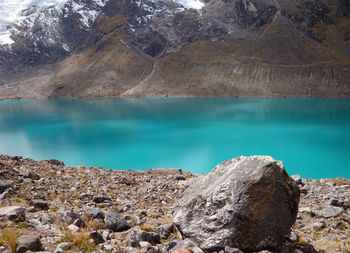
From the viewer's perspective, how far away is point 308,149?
1331 inches

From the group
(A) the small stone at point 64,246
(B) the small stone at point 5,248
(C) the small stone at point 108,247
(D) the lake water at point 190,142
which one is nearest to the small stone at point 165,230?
(C) the small stone at point 108,247

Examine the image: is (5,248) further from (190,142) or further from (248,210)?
(190,142)

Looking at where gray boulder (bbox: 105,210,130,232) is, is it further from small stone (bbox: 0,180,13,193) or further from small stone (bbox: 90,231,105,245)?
small stone (bbox: 0,180,13,193)

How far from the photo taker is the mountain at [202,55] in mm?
107438

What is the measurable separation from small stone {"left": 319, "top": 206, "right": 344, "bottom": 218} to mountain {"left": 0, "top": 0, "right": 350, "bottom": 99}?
96024mm

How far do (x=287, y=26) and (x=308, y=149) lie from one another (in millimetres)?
127939

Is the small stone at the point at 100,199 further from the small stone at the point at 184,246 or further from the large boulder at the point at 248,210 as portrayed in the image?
the small stone at the point at 184,246

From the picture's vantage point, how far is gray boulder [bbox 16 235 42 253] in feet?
14.9

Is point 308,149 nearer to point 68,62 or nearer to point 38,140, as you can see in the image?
point 38,140

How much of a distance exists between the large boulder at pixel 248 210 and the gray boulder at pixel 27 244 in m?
2.94

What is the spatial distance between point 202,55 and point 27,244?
13308cm

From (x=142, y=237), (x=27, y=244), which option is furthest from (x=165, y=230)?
(x=27, y=244)

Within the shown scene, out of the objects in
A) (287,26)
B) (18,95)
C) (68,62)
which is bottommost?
(18,95)

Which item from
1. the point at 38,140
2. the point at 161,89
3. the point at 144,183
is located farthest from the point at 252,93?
the point at 144,183
